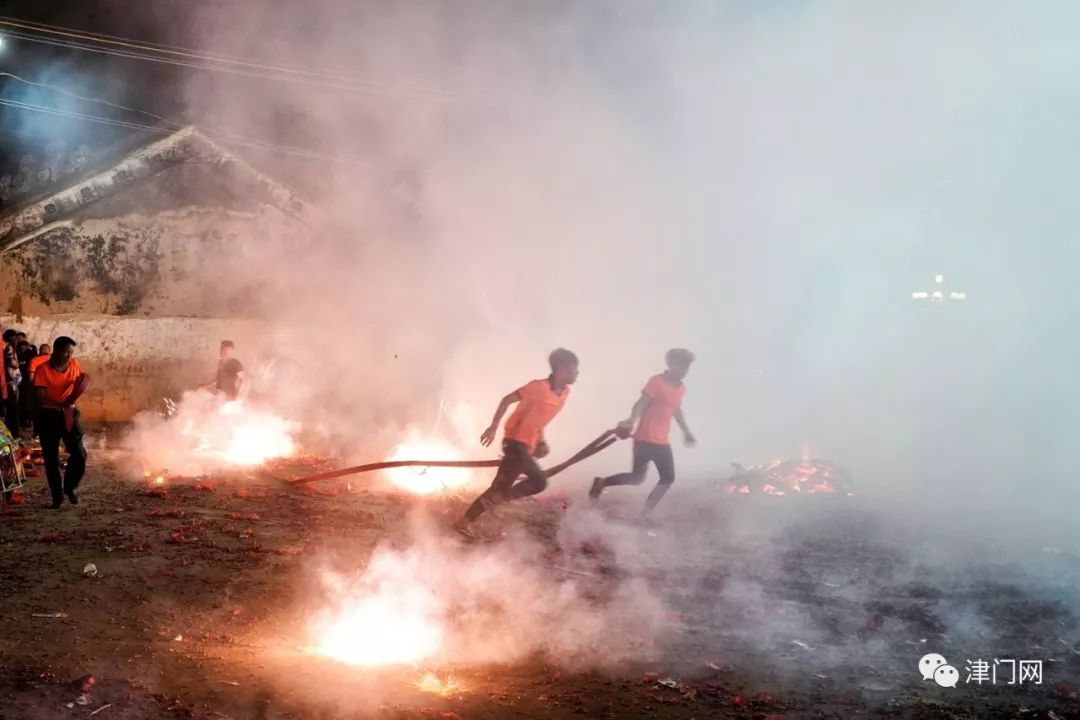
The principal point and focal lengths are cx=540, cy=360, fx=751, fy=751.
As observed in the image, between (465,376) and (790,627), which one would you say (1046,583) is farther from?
(465,376)

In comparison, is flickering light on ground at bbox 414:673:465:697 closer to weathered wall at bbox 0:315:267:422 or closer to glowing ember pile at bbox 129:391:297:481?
glowing ember pile at bbox 129:391:297:481

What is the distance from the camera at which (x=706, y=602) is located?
5.58 meters

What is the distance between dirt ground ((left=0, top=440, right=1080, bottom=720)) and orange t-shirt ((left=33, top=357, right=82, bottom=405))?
1.11m

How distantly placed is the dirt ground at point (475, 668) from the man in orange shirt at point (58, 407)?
0.41 m

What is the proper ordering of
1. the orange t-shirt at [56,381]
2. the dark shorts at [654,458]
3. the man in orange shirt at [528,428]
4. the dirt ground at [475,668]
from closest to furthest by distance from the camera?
the dirt ground at [475,668] → the man in orange shirt at [528,428] → the orange t-shirt at [56,381] → the dark shorts at [654,458]

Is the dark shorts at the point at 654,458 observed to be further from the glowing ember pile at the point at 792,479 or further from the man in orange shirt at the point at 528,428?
the glowing ember pile at the point at 792,479

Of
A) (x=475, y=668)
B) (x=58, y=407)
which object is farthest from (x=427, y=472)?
(x=475, y=668)

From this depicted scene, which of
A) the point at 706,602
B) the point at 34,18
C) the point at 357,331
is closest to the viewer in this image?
the point at 706,602

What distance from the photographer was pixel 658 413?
25.1 ft

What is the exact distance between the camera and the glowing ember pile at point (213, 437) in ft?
31.3

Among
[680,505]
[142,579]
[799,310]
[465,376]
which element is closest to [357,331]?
[465,376]

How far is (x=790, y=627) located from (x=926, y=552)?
9.60ft

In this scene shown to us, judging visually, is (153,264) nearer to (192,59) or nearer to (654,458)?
(192,59)

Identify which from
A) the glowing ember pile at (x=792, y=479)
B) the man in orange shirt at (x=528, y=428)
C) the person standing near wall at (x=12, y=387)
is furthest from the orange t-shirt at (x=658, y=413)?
the person standing near wall at (x=12, y=387)
